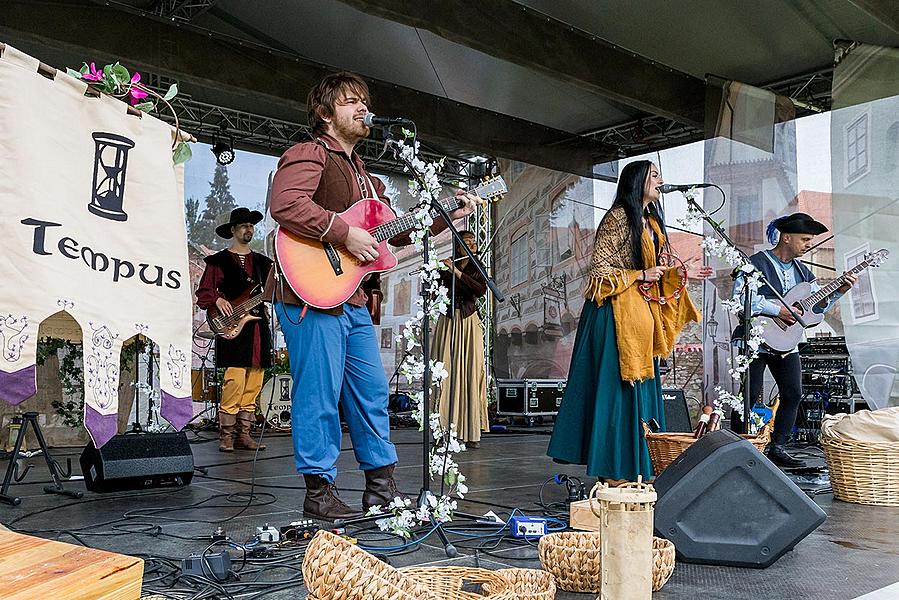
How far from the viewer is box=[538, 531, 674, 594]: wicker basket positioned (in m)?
2.13

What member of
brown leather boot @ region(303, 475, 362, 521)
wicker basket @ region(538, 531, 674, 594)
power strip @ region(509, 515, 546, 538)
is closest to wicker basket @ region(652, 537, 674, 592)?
wicker basket @ region(538, 531, 674, 594)

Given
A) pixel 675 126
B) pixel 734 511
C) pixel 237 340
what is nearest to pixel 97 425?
pixel 734 511

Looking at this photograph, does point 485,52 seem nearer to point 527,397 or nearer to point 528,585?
point 527,397

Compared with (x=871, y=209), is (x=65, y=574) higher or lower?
lower

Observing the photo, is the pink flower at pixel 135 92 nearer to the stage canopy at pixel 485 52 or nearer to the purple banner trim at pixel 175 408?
the purple banner trim at pixel 175 408

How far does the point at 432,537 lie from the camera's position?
2.82 meters

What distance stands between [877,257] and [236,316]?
4.81 metres

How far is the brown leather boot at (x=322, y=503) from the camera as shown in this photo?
3.05m

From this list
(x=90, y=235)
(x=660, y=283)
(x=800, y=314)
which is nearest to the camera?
(x=90, y=235)

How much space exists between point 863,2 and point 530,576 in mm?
5710

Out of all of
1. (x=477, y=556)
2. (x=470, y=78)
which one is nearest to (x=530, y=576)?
(x=477, y=556)

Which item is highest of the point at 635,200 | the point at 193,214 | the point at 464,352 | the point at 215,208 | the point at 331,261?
the point at 215,208

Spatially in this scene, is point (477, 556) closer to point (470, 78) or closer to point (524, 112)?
point (470, 78)

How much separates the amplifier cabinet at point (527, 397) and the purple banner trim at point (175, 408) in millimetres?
7556
